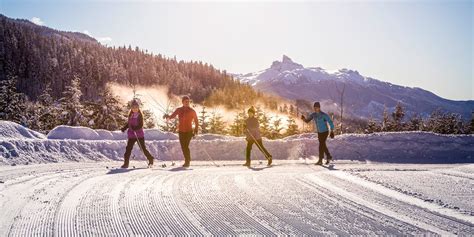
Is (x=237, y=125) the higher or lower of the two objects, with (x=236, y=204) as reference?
higher

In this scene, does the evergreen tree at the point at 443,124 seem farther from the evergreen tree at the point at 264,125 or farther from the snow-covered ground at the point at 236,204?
the snow-covered ground at the point at 236,204

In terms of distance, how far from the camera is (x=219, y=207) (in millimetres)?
5094

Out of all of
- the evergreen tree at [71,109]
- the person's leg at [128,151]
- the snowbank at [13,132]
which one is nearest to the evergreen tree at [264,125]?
the evergreen tree at [71,109]

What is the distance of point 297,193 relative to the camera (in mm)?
6172

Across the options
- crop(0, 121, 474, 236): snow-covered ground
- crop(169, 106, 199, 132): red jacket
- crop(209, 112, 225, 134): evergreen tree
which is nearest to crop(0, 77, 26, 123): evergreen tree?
crop(209, 112, 225, 134): evergreen tree

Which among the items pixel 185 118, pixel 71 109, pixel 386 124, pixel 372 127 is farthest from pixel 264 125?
pixel 185 118

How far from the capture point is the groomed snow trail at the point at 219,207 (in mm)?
4121

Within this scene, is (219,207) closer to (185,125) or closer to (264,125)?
(185,125)

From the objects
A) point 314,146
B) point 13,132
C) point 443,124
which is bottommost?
point 314,146

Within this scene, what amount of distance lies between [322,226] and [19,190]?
4.55 m

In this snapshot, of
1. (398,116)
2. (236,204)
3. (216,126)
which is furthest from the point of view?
(398,116)

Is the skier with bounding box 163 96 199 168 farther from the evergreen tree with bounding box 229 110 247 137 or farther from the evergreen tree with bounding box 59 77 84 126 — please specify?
the evergreen tree with bounding box 229 110 247 137

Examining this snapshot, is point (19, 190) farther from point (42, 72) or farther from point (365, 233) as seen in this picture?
point (42, 72)

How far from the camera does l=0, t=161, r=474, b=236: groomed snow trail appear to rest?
4.12 meters
